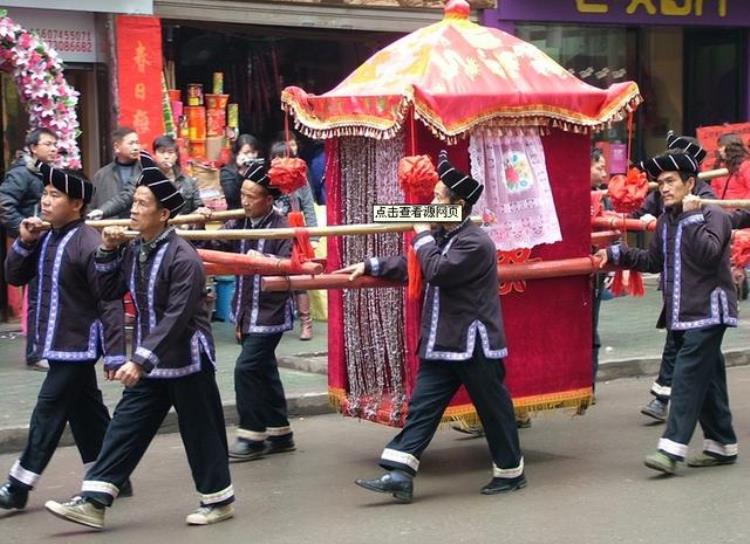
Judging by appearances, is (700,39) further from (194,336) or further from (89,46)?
(194,336)

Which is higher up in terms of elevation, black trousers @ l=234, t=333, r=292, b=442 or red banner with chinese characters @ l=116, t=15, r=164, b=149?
red banner with chinese characters @ l=116, t=15, r=164, b=149

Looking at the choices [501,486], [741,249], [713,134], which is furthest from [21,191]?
[713,134]

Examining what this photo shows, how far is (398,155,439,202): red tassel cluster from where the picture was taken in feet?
22.4

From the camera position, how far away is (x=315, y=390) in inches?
397

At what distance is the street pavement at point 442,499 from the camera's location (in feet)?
21.1

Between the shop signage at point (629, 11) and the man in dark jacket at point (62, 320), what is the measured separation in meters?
9.23

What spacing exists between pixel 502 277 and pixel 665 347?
77.7 inches

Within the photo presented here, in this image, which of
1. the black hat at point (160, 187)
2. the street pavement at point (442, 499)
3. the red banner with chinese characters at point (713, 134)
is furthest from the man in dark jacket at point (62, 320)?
the red banner with chinese characters at point (713, 134)

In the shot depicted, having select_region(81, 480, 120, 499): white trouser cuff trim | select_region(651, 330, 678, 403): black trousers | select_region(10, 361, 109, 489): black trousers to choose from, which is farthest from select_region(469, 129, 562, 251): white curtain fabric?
select_region(81, 480, 120, 499): white trouser cuff trim

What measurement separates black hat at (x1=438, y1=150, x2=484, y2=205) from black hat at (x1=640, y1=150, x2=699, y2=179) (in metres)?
1.15

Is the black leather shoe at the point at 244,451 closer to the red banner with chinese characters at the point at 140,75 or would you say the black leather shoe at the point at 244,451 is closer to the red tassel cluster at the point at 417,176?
the red tassel cluster at the point at 417,176

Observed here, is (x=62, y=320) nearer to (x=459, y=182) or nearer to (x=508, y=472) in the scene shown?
(x=459, y=182)

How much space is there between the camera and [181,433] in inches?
259

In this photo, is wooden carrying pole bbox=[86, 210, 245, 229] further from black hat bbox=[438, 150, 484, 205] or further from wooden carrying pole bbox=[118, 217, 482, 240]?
black hat bbox=[438, 150, 484, 205]
